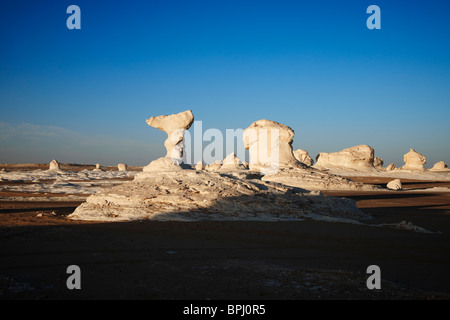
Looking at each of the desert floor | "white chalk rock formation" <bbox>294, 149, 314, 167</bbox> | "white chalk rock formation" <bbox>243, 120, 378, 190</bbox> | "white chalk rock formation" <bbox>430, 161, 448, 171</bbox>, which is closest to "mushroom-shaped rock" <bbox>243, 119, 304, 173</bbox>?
"white chalk rock formation" <bbox>243, 120, 378, 190</bbox>

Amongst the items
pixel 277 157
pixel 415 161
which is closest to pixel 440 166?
pixel 415 161

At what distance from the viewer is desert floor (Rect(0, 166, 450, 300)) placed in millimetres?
4496

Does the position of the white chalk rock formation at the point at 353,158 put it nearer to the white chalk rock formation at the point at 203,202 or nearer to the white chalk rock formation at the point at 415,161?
the white chalk rock formation at the point at 415,161

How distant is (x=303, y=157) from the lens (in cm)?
5188

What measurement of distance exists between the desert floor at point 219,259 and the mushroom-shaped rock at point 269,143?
67.2 feet

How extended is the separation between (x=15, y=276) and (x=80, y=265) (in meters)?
0.96

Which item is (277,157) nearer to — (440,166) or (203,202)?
(203,202)

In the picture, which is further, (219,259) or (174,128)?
(174,128)

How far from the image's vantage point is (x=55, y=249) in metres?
6.78

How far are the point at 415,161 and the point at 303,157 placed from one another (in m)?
15.0

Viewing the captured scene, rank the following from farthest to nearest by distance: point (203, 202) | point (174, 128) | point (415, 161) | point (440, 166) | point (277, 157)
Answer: point (440, 166) → point (415, 161) → point (277, 157) → point (174, 128) → point (203, 202)

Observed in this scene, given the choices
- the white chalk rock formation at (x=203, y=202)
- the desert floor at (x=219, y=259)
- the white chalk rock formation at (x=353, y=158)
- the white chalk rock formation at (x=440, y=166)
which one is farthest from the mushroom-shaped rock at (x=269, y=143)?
the white chalk rock formation at (x=440, y=166)
